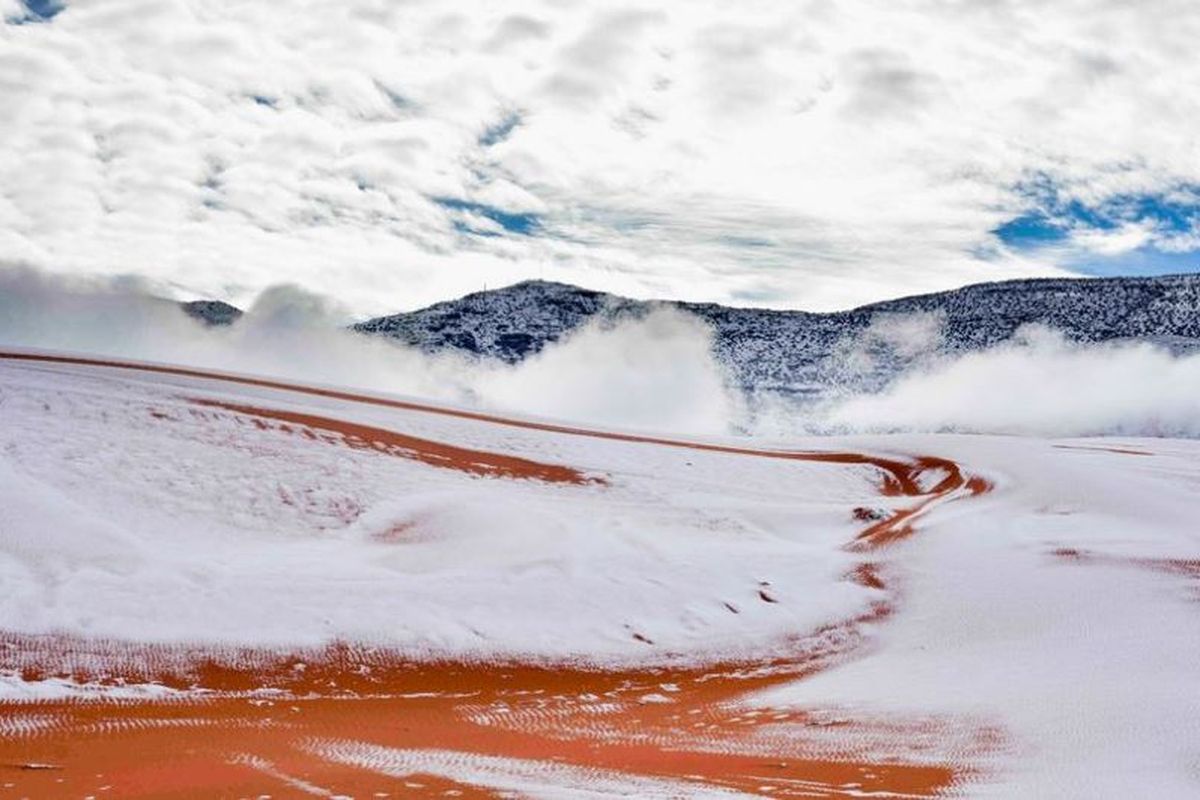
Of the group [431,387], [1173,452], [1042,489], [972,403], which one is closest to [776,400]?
[972,403]

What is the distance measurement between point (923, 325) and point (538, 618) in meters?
121

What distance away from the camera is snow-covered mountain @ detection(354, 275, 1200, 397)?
112750mm

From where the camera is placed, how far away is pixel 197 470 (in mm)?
18125

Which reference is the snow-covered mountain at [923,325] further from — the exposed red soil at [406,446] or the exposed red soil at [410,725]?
the exposed red soil at [410,725]

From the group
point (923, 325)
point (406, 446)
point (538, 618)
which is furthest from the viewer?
point (923, 325)

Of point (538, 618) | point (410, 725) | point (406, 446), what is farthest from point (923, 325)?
point (410, 725)

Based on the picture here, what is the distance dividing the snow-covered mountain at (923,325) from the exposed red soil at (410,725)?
108m

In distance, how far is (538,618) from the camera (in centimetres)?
1375

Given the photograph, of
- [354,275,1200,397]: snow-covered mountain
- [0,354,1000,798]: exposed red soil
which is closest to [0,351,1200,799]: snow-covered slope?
[0,354,1000,798]: exposed red soil

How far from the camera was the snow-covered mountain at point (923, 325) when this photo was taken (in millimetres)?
112750

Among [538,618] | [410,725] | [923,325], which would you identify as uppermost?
[923,325]

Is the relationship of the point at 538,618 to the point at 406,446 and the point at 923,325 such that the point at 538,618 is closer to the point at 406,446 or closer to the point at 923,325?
the point at 406,446

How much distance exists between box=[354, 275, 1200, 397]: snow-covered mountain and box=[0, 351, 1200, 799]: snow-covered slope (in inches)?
3825

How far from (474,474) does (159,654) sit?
399 inches
